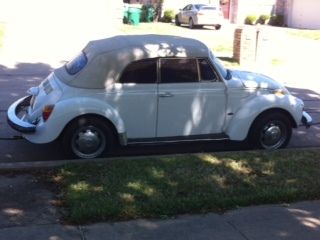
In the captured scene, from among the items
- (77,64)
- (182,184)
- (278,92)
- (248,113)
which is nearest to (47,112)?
(77,64)

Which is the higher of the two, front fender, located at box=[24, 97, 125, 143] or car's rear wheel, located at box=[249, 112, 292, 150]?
front fender, located at box=[24, 97, 125, 143]

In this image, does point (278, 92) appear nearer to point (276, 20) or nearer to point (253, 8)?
point (276, 20)

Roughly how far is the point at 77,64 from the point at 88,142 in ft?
3.67

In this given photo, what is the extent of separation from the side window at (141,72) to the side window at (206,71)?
625mm

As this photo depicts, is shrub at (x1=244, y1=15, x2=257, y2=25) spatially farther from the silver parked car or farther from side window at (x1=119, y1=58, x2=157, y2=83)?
side window at (x1=119, y1=58, x2=157, y2=83)

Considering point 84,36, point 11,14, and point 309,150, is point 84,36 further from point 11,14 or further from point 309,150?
point 309,150

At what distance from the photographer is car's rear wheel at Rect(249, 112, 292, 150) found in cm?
765

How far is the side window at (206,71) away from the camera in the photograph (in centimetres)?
748

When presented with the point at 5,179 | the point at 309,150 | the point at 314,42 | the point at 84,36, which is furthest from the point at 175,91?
the point at 314,42

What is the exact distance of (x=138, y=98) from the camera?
7148 mm

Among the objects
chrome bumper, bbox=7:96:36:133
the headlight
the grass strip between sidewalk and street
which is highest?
the headlight

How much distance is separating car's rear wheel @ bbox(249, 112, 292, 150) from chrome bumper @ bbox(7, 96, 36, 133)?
2891mm

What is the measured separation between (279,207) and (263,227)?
1.86 feet

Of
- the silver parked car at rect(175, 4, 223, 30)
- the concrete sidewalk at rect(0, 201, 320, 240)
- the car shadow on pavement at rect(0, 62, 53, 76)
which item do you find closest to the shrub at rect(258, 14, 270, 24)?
the silver parked car at rect(175, 4, 223, 30)
